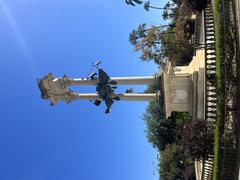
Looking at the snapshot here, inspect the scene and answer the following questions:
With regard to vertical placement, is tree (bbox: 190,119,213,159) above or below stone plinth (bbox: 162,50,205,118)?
below

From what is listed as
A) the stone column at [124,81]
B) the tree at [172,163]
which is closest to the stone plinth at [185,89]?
the stone column at [124,81]

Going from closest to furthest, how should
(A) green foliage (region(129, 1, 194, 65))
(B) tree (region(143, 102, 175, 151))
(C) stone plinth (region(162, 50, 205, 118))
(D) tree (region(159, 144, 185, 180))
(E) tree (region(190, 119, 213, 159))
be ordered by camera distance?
1. (E) tree (region(190, 119, 213, 159))
2. (C) stone plinth (region(162, 50, 205, 118))
3. (A) green foliage (region(129, 1, 194, 65))
4. (D) tree (region(159, 144, 185, 180))
5. (B) tree (region(143, 102, 175, 151))

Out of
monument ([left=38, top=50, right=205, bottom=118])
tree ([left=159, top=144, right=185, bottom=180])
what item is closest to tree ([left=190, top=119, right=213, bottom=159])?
monument ([left=38, top=50, right=205, bottom=118])

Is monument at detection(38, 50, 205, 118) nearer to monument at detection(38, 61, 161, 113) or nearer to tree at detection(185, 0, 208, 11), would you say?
monument at detection(38, 61, 161, 113)

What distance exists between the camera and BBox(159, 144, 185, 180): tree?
58531mm

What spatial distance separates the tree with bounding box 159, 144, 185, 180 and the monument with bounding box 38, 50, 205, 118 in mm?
24059

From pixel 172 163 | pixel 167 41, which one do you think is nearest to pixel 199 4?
pixel 167 41

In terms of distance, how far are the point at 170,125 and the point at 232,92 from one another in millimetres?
33824

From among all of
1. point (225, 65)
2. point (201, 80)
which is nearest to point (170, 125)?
point (201, 80)

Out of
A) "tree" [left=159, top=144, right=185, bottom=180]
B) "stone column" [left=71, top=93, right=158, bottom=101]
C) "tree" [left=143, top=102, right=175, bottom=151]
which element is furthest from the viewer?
"tree" [left=143, top=102, right=175, bottom=151]

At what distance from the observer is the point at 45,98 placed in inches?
1521

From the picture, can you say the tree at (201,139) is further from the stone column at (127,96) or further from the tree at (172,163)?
the tree at (172,163)

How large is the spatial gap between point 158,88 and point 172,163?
92.7ft

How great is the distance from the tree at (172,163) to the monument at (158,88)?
24059 mm
